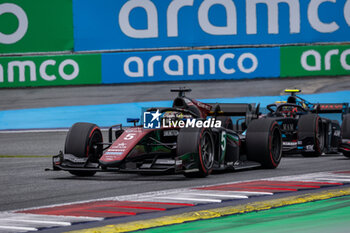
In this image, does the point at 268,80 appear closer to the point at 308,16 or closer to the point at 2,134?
the point at 308,16

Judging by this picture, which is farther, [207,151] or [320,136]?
[320,136]

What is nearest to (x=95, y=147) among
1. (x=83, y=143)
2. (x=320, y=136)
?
(x=83, y=143)

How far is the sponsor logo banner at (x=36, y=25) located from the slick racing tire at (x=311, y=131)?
38.7ft

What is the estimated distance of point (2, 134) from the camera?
20.7 metres

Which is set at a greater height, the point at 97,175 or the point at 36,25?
the point at 36,25

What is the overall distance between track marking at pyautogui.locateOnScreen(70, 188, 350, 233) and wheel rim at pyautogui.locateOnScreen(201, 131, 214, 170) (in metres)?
2.50

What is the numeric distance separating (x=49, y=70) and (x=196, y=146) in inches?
609

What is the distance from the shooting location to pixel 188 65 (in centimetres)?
2458

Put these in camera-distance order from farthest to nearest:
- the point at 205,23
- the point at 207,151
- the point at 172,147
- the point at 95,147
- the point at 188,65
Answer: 1. the point at 205,23
2. the point at 188,65
3. the point at 95,147
4. the point at 172,147
5. the point at 207,151

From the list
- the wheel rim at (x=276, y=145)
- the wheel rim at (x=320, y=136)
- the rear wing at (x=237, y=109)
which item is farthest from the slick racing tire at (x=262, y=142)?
the wheel rim at (x=320, y=136)

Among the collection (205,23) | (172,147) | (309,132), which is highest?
(205,23)

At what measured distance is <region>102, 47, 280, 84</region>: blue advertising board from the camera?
2456 centimetres

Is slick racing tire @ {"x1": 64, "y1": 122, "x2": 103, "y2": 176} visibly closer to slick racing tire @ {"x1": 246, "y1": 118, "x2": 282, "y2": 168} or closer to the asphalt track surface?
the asphalt track surface

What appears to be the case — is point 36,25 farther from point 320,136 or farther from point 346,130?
point 346,130
